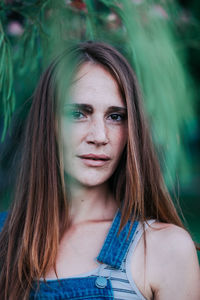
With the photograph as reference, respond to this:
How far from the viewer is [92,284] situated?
111 cm

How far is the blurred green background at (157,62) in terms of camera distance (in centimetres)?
155

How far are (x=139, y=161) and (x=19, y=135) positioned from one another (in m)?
0.53

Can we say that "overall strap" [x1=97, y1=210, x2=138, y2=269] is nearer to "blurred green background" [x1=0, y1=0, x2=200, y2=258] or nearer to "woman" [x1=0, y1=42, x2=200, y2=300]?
"woman" [x1=0, y1=42, x2=200, y2=300]

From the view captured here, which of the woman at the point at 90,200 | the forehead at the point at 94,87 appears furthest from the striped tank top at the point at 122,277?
the forehead at the point at 94,87

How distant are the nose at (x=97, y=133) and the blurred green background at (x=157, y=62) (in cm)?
37

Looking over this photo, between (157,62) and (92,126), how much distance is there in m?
0.51

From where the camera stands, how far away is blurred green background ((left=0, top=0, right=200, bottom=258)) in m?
1.55

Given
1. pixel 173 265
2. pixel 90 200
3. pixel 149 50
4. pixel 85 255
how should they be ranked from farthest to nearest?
pixel 149 50 → pixel 90 200 → pixel 85 255 → pixel 173 265

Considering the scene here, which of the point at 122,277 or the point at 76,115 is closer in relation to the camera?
the point at 122,277

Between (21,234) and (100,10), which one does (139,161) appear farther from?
(100,10)

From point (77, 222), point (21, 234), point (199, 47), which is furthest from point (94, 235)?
point (199, 47)

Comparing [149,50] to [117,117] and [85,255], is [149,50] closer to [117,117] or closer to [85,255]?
[117,117]

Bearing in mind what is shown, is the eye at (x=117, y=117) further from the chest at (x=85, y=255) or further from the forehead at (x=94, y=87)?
the chest at (x=85, y=255)

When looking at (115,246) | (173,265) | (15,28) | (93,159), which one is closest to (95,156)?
(93,159)
